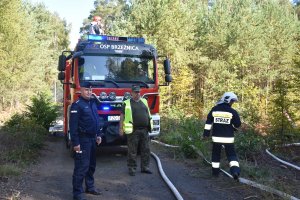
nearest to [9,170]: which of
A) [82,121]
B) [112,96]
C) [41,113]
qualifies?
[82,121]

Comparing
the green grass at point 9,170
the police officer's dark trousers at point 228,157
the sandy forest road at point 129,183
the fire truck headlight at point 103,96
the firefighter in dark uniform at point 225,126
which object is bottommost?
the sandy forest road at point 129,183

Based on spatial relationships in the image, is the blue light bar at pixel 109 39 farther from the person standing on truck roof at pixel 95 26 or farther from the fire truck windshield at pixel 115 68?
the person standing on truck roof at pixel 95 26

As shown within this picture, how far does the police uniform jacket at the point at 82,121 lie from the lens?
6234 millimetres

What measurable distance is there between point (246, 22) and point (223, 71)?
188 inches

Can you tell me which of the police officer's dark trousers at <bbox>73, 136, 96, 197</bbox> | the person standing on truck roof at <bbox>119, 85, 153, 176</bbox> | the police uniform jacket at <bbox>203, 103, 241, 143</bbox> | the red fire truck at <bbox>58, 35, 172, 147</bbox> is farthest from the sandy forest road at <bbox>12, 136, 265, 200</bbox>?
the red fire truck at <bbox>58, 35, 172, 147</bbox>

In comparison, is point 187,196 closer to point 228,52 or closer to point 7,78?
point 7,78

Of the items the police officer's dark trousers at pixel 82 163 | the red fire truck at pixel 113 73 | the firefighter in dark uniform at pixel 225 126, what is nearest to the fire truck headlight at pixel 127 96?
the red fire truck at pixel 113 73

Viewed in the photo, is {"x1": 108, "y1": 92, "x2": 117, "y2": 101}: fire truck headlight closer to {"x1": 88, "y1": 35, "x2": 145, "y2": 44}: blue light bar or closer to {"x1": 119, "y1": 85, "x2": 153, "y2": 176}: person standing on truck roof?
{"x1": 119, "y1": 85, "x2": 153, "y2": 176}: person standing on truck roof

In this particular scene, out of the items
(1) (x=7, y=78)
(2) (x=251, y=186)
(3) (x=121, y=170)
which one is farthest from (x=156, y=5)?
(2) (x=251, y=186)

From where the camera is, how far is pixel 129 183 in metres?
7.81

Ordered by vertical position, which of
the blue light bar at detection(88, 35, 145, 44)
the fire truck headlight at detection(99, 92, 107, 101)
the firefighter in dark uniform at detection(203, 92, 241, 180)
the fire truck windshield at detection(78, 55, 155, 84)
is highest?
the blue light bar at detection(88, 35, 145, 44)

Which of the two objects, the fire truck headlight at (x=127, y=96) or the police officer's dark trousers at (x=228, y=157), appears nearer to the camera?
the police officer's dark trousers at (x=228, y=157)

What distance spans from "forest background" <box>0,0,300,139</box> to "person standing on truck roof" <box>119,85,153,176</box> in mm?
14887

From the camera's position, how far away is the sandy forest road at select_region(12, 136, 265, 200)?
6.81 meters
